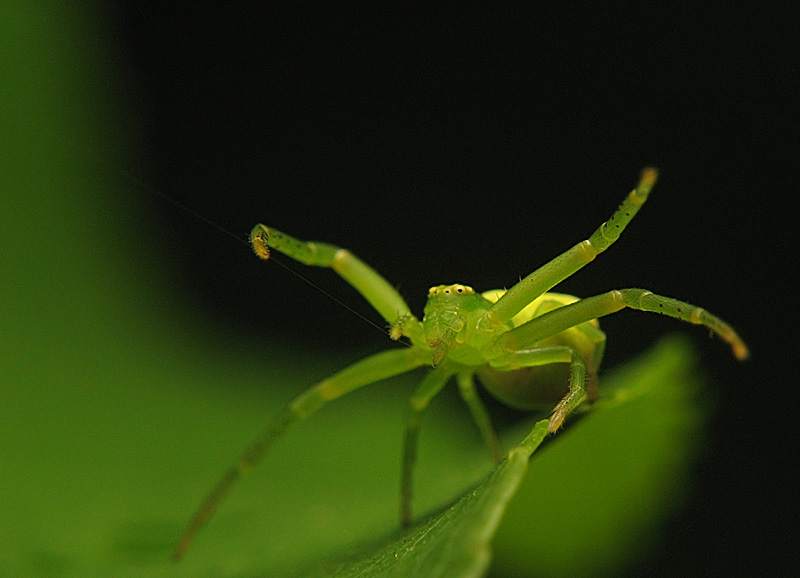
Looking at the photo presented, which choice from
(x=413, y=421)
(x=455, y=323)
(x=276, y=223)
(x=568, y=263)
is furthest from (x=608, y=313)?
(x=276, y=223)

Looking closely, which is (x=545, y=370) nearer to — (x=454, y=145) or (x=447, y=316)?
(x=447, y=316)

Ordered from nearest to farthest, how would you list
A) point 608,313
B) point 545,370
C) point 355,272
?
point 608,313
point 545,370
point 355,272

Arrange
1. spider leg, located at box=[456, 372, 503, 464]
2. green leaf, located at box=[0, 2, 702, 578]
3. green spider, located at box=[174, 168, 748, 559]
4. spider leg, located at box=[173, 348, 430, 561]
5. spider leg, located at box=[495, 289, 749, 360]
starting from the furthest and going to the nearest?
1. spider leg, located at box=[456, 372, 503, 464]
2. spider leg, located at box=[173, 348, 430, 561]
3. green leaf, located at box=[0, 2, 702, 578]
4. green spider, located at box=[174, 168, 748, 559]
5. spider leg, located at box=[495, 289, 749, 360]

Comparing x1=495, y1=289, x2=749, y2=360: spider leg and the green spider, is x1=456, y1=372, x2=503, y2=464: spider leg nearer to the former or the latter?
the green spider

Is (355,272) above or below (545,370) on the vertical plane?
above

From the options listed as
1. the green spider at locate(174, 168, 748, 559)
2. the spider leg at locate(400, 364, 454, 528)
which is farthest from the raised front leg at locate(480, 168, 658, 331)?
the spider leg at locate(400, 364, 454, 528)

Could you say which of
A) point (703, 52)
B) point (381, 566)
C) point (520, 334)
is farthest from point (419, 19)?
point (381, 566)

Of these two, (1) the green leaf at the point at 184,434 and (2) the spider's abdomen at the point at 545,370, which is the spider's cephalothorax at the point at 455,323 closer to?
(2) the spider's abdomen at the point at 545,370
